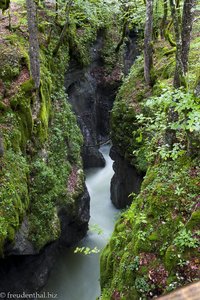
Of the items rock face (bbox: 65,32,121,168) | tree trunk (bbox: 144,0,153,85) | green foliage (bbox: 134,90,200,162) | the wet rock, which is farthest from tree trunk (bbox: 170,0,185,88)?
rock face (bbox: 65,32,121,168)

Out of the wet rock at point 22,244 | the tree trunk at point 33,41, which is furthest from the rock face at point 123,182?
the tree trunk at point 33,41

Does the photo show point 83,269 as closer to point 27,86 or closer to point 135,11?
point 27,86

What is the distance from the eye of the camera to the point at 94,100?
923 inches

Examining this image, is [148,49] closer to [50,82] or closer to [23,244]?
[50,82]

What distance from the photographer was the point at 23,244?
10133mm

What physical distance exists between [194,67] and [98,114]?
40.0ft

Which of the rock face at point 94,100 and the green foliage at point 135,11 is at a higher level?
the green foliage at point 135,11

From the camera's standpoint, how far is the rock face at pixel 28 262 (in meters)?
10.2

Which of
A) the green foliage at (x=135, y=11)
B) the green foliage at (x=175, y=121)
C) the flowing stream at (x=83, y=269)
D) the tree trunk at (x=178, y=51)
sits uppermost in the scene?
the green foliage at (x=135, y=11)

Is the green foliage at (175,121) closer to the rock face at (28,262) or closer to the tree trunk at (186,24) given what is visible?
the tree trunk at (186,24)

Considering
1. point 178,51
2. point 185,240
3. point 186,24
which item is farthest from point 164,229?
point 186,24

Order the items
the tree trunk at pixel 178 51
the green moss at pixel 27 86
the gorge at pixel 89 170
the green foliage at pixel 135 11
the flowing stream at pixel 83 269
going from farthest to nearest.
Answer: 1. the green foliage at pixel 135 11
2. the flowing stream at pixel 83 269
3. the green moss at pixel 27 86
4. the tree trunk at pixel 178 51
5. the gorge at pixel 89 170

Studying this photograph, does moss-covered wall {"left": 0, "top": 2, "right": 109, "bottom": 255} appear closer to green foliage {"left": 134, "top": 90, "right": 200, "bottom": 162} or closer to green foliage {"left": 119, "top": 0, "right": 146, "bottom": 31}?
green foliage {"left": 119, "top": 0, "right": 146, "bottom": 31}

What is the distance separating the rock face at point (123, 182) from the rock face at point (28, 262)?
277cm
